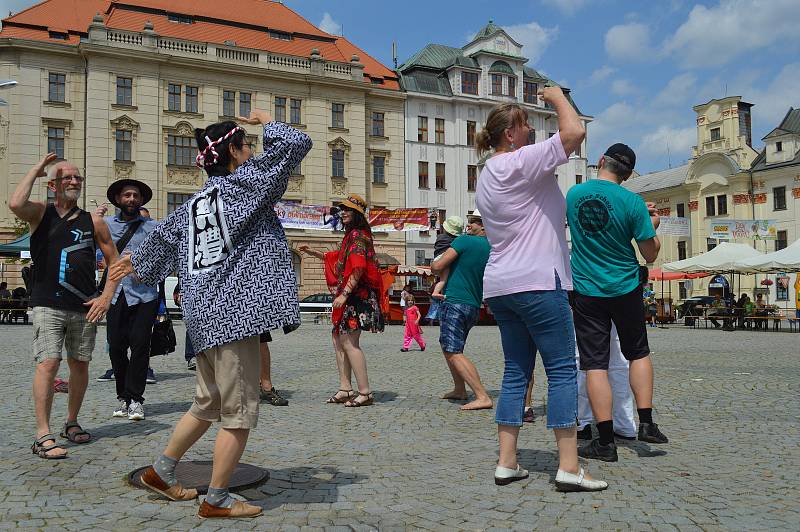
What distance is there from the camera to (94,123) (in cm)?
3934

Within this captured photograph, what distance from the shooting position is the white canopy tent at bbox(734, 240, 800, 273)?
2212 cm

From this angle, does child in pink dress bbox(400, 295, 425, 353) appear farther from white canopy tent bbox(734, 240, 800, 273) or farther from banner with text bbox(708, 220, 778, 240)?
banner with text bbox(708, 220, 778, 240)

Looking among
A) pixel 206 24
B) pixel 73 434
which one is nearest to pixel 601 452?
pixel 73 434

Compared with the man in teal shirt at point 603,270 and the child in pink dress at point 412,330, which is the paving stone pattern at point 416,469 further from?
the child in pink dress at point 412,330

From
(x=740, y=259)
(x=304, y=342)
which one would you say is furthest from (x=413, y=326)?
(x=740, y=259)

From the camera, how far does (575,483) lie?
3.82 m

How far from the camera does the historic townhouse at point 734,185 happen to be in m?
49.4

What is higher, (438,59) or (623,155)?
(438,59)

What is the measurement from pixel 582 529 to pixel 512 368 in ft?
3.73

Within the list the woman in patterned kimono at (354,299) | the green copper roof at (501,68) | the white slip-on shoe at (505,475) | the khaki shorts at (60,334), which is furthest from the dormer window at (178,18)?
the white slip-on shoe at (505,475)

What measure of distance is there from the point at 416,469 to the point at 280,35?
45798mm

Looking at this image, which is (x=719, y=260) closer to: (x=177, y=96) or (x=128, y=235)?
(x=128, y=235)

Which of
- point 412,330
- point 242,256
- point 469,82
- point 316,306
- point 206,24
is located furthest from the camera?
point 469,82

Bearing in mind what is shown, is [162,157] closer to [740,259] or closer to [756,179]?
[740,259]
